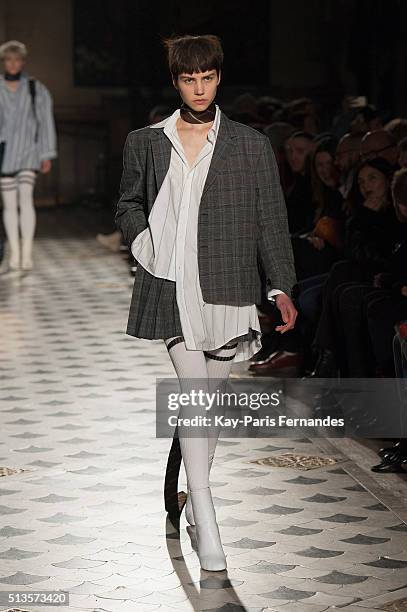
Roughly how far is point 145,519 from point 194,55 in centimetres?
163

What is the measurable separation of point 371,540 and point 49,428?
225 cm

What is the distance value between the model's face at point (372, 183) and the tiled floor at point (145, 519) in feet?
4.12

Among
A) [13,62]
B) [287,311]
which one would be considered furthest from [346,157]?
[13,62]

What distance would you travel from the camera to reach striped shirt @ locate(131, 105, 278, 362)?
4703mm

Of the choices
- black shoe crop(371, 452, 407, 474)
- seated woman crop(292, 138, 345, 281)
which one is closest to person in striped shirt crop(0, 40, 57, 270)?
seated woman crop(292, 138, 345, 281)

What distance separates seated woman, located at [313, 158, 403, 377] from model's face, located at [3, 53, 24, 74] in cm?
622

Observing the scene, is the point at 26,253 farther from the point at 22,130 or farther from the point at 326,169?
the point at 326,169

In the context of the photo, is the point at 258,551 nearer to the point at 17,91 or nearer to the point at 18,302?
the point at 18,302

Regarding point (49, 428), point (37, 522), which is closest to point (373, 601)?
point (37, 522)

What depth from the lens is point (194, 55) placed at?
4605 mm

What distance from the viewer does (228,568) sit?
4773mm

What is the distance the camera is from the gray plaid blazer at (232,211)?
470cm

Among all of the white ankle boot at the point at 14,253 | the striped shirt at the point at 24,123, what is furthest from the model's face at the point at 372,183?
the white ankle boot at the point at 14,253

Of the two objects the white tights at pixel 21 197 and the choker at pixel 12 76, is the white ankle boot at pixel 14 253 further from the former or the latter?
the choker at pixel 12 76
